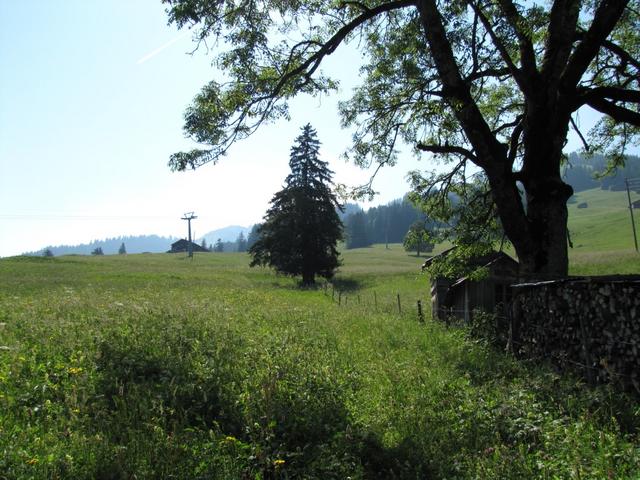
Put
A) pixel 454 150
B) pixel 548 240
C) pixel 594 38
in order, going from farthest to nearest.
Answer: pixel 454 150 → pixel 548 240 → pixel 594 38

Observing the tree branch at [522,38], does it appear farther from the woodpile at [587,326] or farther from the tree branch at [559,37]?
the woodpile at [587,326]

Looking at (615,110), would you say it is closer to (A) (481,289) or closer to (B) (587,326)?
(B) (587,326)

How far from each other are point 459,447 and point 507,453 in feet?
2.23

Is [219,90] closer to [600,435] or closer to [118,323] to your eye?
[118,323]

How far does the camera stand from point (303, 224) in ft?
132

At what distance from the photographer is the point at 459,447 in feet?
19.5

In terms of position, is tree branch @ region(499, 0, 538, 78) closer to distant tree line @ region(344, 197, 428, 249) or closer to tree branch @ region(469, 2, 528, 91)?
tree branch @ region(469, 2, 528, 91)

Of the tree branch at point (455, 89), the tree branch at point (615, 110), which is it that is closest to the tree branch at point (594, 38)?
the tree branch at point (615, 110)

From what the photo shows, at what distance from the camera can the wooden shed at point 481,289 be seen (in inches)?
653

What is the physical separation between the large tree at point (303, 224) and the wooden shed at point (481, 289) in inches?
863

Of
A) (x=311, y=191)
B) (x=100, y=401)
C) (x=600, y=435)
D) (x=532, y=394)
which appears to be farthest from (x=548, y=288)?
(x=311, y=191)

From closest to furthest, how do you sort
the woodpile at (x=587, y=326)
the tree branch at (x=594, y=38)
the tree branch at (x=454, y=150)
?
the woodpile at (x=587, y=326), the tree branch at (x=594, y=38), the tree branch at (x=454, y=150)

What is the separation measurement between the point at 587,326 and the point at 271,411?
601cm

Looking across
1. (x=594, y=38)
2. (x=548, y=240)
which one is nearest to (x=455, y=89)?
(x=594, y=38)
